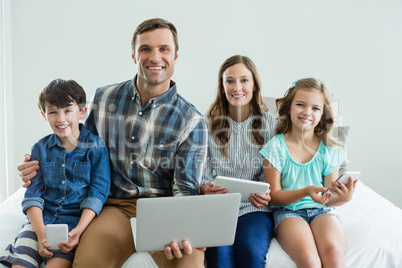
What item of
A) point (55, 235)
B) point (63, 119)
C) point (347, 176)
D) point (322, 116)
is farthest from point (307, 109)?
point (55, 235)

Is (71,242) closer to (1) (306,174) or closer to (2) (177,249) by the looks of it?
(2) (177,249)

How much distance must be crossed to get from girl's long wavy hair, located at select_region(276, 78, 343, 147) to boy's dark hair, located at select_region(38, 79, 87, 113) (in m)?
0.97

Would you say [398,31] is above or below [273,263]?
above

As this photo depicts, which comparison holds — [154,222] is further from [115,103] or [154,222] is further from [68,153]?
[115,103]

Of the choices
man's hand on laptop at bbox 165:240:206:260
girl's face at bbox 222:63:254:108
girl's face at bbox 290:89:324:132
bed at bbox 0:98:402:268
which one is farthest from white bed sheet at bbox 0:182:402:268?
girl's face at bbox 222:63:254:108

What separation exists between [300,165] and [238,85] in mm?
491

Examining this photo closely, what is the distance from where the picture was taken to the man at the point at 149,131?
191 cm

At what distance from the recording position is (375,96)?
10.6ft

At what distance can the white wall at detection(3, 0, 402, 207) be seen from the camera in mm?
3078

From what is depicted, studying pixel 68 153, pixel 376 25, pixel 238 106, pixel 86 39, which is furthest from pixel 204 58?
pixel 68 153

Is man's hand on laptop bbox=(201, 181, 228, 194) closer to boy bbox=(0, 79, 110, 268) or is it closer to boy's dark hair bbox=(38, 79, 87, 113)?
boy bbox=(0, 79, 110, 268)

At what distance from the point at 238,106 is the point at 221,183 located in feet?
1.89

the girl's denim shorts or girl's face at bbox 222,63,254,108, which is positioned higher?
girl's face at bbox 222,63,254,108

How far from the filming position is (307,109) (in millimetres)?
1980
